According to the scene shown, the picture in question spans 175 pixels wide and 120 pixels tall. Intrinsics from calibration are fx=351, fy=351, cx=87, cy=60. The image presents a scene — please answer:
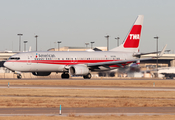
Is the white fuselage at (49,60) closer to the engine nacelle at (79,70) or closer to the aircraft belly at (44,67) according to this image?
the aircraft belly at (44,67)

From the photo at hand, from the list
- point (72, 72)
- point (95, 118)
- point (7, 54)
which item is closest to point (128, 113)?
point (95, 118)

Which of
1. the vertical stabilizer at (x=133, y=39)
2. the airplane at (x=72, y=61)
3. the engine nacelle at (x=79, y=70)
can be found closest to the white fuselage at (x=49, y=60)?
the airplane at (x=72, y=61)

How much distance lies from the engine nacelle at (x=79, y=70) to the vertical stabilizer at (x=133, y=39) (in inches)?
439

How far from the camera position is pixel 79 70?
60031mm

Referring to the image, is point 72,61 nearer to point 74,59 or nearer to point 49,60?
point 74,59

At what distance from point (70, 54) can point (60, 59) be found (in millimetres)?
2271

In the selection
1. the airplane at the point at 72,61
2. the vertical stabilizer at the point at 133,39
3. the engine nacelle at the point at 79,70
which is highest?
the vertical stabilizer at the point at 133,39

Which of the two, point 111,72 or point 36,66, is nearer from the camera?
point 36,66

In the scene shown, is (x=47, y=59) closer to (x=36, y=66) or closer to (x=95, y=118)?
(x=36, y=66)

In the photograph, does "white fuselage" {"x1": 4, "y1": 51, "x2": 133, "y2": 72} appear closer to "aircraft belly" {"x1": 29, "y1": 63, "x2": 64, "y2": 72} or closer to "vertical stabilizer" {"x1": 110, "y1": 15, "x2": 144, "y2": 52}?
"aircraft belly" {"x1": 29, "y1": 63, "x2": 64, "y2": 72}

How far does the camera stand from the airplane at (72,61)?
5975 cm

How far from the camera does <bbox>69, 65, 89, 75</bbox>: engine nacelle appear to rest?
196ft

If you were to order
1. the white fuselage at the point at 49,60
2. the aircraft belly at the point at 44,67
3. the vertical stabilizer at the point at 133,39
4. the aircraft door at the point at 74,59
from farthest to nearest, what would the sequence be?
the vertical stabilizer at the point at 133,39, the aircraft door at the point at 74,59, the aircraft belly at the point at 44,67, the white fuselage at the point at 49,60

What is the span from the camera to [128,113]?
22219mm
